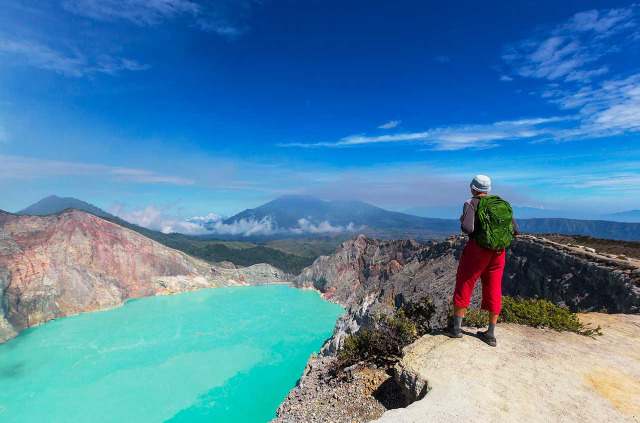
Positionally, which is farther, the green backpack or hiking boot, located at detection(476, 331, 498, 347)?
hiking boot, located at detection(476, 331, 498, 347)

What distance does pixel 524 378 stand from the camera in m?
4.57

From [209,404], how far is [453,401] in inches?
1268

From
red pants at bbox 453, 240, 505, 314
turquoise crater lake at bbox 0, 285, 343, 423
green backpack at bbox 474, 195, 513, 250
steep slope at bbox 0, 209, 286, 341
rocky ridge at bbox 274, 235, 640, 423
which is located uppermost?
green backpack at bbox 474, 195, 513, 250

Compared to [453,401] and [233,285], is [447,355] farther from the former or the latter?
[233,285]

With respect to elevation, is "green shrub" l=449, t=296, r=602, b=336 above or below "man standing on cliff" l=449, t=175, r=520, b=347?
below

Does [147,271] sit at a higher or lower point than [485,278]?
lower

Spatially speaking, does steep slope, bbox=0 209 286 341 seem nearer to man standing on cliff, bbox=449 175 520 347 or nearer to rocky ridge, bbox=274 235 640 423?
rocky ridge, bbox=274 235 640 423

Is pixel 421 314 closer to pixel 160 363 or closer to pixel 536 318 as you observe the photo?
pixel 536 318

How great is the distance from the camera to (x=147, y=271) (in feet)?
247

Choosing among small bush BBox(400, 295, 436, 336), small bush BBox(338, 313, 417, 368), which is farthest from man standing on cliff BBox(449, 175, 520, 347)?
small bush BBox(400, 295, 436, 336)

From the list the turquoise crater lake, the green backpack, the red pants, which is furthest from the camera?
the turquoise crater lake

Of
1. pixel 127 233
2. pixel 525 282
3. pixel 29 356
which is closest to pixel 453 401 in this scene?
pixel 525 282

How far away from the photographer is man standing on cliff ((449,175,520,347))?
5.05 metres

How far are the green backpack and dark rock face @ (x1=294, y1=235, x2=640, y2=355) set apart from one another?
2.57 meters
